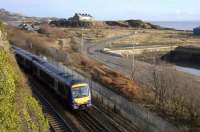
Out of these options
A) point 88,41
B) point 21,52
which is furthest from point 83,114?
point 88,41

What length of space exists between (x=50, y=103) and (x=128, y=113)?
738cm

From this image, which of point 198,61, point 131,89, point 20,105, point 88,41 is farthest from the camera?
point 88,41

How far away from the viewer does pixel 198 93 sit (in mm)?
30281

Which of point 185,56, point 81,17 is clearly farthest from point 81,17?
point 185,56

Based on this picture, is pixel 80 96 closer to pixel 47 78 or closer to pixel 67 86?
pixel 67 86

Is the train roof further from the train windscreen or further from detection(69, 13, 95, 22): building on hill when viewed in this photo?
detection(69, 13, 95, 22): building on hill

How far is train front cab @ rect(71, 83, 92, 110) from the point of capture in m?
28.9

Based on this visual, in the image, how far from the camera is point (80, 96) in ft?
95.7

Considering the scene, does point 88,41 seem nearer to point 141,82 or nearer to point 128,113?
point 141,82

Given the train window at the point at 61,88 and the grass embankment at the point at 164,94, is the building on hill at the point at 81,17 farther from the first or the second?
the train window at the point at 61,88

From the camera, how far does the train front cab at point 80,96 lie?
94.8 feet

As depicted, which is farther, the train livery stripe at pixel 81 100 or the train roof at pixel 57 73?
the train roof at pixel 57 73

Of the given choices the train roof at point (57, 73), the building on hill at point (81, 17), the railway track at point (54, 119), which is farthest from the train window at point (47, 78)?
the building on hill at point (81, 17)

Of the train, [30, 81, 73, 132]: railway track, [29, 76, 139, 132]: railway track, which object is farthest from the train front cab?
[30, 81, 73, 132]: railway track
